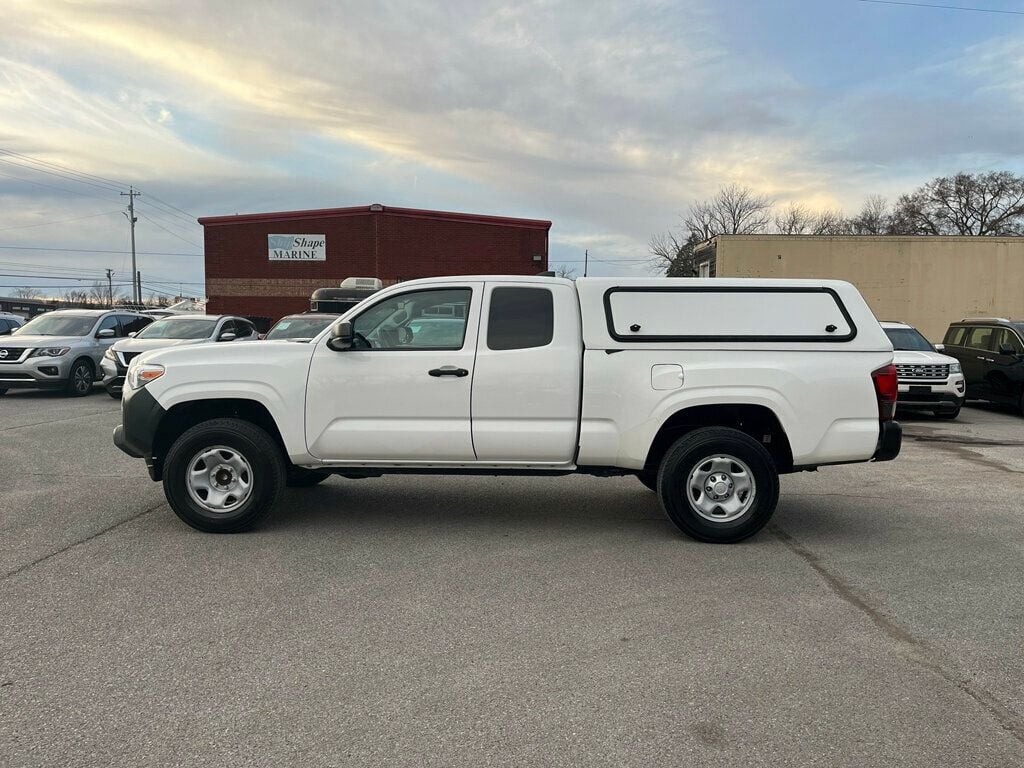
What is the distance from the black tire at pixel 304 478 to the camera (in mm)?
6840

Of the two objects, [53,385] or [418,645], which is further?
[53,385]

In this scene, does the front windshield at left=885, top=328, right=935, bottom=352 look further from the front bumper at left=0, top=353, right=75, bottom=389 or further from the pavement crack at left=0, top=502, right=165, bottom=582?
the front bumper at left=0, top=353, right=75, bottom=389

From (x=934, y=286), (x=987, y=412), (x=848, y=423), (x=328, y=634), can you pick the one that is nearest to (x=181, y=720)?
(x=328, y=634)

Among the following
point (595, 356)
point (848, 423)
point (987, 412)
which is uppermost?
point (595, 356)

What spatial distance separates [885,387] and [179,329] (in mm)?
13279

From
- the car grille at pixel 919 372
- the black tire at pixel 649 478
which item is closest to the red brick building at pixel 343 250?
the car grille at pixel 919 372

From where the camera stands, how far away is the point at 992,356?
14086mm

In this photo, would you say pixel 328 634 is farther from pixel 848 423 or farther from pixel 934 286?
pixel 934 286

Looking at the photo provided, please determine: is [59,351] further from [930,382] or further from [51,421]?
[930,382]

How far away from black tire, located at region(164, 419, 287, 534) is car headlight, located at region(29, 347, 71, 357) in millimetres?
11045

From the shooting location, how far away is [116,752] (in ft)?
9.02

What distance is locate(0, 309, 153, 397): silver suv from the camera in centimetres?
1427

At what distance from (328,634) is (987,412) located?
14952 millimetres

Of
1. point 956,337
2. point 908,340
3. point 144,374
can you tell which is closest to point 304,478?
point 144,374
